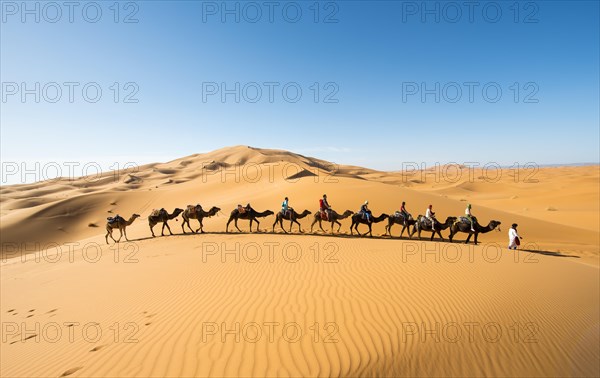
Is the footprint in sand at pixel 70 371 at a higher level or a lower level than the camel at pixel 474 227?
lower

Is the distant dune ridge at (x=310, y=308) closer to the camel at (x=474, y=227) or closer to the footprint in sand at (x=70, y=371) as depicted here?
the footprint in sand at (x=70, y=371)

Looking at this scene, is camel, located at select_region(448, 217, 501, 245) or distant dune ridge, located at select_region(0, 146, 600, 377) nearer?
distant dune ridge, located at select_region(0, 146, 600, 377)

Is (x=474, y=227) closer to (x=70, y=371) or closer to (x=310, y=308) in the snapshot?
(x=310, y=308)

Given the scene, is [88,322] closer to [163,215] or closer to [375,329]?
[375,329]

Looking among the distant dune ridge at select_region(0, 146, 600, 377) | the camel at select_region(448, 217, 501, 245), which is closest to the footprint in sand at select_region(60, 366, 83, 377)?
the distant dune ridge at select_region(0, 146, 600, 377)

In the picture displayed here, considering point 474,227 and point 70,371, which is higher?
point 474,227

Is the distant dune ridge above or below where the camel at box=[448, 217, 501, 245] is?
below

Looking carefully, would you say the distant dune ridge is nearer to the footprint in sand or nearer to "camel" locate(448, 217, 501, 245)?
the footprint in sand

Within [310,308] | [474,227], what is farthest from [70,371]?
[474,227]

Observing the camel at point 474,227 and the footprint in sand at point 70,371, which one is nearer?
the footprint in sand at point 70,371

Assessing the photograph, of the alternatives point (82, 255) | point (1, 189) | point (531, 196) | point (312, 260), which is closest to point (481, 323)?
point (312, 260)

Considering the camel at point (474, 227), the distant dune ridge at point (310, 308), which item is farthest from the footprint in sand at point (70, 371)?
the camel at point (474, 227)

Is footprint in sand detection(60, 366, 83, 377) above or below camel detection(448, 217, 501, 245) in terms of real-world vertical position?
below

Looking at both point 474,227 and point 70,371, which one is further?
point 474,227
